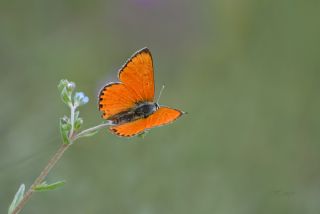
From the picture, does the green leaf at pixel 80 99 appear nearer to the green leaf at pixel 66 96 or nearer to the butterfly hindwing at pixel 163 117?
the green leaf at pixel 66 96

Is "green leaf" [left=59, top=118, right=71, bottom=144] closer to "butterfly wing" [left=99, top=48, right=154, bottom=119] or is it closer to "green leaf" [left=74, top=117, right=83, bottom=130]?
"green leaf" [left=74, top=117, right=83, bottom=130]

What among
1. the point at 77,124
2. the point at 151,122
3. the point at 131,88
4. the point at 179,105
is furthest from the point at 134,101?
the point at 179,105

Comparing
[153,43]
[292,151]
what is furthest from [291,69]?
[153,43]

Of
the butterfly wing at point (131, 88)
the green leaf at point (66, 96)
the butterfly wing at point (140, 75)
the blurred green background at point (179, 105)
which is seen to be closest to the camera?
the green leaf at point (66, 96)

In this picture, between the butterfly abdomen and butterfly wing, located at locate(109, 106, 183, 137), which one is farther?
the butterfly abdomen

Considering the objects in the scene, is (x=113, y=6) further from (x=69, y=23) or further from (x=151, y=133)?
(x=151, y=133)

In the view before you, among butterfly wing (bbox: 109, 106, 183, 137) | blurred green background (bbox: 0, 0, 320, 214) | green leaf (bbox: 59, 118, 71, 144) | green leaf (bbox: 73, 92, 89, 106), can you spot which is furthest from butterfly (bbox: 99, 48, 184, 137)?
blurred green background (bbox: 0, 0, 320, 214)

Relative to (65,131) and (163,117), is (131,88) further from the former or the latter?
(65,131)

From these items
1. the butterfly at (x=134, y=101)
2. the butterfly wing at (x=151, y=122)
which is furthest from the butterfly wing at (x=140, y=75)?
the butterfly wing at (x=151, y=122)
